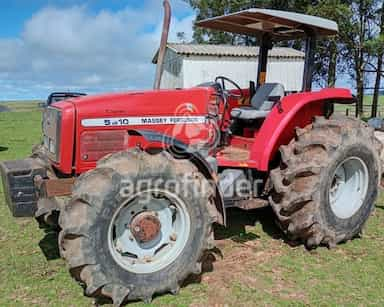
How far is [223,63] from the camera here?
65.9ft

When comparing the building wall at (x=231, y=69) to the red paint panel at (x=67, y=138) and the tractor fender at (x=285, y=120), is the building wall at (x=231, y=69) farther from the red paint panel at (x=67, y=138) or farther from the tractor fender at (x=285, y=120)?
the red paint panel at (x=67, y=138)

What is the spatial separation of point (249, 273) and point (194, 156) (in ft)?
3.89

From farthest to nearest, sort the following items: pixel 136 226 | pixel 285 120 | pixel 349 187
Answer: pixel 349 187 < pixel 285 120 < pixel 136 226

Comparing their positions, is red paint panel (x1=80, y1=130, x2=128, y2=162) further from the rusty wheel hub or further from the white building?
the white building

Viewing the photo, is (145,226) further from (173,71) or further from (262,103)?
(173,71)

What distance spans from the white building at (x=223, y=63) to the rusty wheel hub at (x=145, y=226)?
53.4ft

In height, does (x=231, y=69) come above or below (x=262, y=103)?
above

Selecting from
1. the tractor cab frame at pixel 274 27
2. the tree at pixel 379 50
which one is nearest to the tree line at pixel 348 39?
the tree at pixel 379 50

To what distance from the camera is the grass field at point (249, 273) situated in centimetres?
331

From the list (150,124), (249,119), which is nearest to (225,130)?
(249,119)

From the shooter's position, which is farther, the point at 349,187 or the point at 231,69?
the point at 231,69

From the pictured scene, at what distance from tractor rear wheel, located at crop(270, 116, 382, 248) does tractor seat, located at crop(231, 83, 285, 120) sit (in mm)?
499

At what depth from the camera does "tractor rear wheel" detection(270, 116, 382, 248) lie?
13.1ft

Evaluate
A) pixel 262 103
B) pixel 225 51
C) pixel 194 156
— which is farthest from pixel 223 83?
pixel 225 51
